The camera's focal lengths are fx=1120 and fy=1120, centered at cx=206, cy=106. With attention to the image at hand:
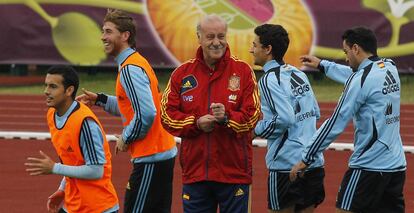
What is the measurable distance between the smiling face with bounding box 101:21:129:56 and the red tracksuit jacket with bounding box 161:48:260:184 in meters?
0.89

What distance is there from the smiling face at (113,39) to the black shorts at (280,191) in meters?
1.42

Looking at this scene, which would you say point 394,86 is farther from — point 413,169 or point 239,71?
point 413,169

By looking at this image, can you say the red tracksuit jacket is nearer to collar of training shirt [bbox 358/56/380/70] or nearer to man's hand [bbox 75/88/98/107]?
collar of training shirt [bbox 358/56/380/70]

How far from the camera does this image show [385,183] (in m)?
7.83

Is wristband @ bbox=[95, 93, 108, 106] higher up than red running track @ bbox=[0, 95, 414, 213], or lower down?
higher up

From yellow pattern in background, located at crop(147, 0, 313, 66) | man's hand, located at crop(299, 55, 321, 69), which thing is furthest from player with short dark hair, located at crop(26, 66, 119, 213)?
yellow pattern in background, located at crop(147, 0, 313, 66)

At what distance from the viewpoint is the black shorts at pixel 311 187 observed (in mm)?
8398

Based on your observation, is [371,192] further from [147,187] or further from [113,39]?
[113,39]

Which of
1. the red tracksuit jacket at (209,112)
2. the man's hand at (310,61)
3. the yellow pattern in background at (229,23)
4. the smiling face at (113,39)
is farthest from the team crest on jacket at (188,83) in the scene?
the yellow pattern in background at (229,23)

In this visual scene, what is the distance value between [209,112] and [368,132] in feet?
4.08

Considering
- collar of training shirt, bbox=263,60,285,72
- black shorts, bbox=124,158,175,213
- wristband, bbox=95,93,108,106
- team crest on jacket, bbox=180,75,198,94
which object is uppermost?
collar of training shirt, bbox=263,60,285,72

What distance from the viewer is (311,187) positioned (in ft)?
27.6

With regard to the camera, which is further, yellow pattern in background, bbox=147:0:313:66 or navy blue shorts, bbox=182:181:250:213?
yellow pattern in background, bbox=147:0:313:66

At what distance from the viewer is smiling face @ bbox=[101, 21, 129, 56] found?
8.00 m
